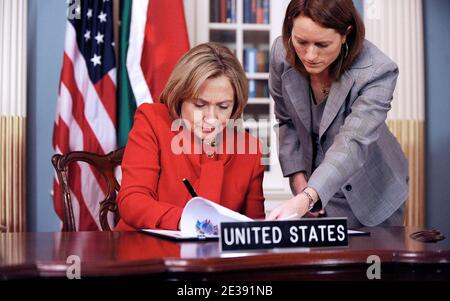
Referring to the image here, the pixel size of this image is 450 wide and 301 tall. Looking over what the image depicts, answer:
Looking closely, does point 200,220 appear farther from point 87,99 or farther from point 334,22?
point 87,99

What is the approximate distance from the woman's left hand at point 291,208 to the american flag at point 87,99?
1771 mm

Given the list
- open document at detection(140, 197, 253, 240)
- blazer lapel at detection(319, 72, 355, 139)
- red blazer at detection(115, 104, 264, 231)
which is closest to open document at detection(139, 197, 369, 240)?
open document at detection(140, 197, 253, 240)

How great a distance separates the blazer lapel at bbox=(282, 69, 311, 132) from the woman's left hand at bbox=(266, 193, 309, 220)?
0.52 metres

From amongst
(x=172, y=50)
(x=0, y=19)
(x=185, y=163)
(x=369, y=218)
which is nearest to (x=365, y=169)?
(x=369, y=218)

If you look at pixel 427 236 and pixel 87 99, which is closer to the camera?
pixel 427 236

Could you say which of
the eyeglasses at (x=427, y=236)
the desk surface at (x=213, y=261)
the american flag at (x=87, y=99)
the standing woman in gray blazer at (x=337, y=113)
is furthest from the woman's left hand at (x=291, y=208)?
the american flag at (x=87, y=99)

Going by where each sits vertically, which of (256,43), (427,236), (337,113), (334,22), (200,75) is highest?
(256,43)

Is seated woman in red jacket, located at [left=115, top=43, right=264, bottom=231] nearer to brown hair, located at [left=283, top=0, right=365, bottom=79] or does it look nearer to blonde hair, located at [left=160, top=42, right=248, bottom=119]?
blonde hair, located at [left=160, top=42, right=248, bottom=119]

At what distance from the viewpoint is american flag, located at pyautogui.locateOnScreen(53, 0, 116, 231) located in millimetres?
3365

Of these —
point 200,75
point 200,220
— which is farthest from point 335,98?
point 200,220

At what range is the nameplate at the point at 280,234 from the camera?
1381 mm

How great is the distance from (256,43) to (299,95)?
205cm

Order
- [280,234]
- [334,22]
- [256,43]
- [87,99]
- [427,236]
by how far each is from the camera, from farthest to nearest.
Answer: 1. [256,43]
2. [87,99]
3. [334,22]
4. [427,236]
5. [280,234]

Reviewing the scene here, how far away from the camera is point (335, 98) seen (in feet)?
7.06
